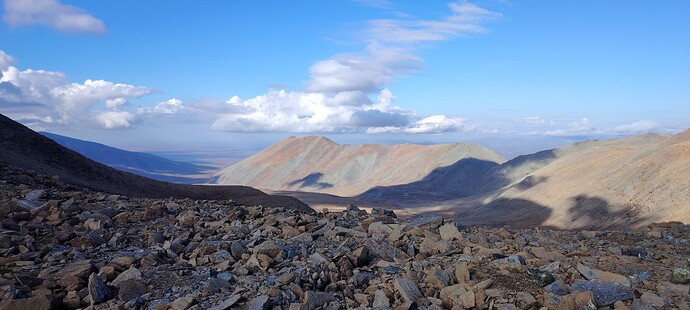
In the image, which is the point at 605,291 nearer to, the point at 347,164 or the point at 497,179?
the point at 497,179

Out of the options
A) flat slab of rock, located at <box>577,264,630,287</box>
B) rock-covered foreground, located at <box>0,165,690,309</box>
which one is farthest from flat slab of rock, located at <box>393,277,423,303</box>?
flat slab of rock, located at <box>577,264,630,287</box>

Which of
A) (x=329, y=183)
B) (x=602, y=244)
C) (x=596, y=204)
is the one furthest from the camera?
(x=329, y=183)

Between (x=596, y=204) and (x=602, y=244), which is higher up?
(x=602, y=244)

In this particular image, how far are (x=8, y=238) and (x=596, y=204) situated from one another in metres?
37.6

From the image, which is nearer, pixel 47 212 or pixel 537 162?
pixel 47 212

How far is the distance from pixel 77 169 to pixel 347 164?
79.5 metres

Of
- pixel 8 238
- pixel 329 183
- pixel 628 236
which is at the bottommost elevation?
Result: pixel 329 183

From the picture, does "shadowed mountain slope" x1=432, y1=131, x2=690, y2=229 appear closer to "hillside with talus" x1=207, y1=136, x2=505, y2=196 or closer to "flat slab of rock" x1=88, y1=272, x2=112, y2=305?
A: "hillside with talus" x1=207, y1=136, x2=505, y2=196

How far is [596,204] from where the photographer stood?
34.2 meters

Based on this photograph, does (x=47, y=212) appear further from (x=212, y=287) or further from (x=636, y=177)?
(x=636, y=177)

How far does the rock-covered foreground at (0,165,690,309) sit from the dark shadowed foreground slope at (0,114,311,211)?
1616cm

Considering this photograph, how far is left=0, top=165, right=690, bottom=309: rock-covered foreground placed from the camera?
5082mm

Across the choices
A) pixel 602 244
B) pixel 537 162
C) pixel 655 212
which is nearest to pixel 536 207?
pixel 655 212

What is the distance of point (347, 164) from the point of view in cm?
10338
